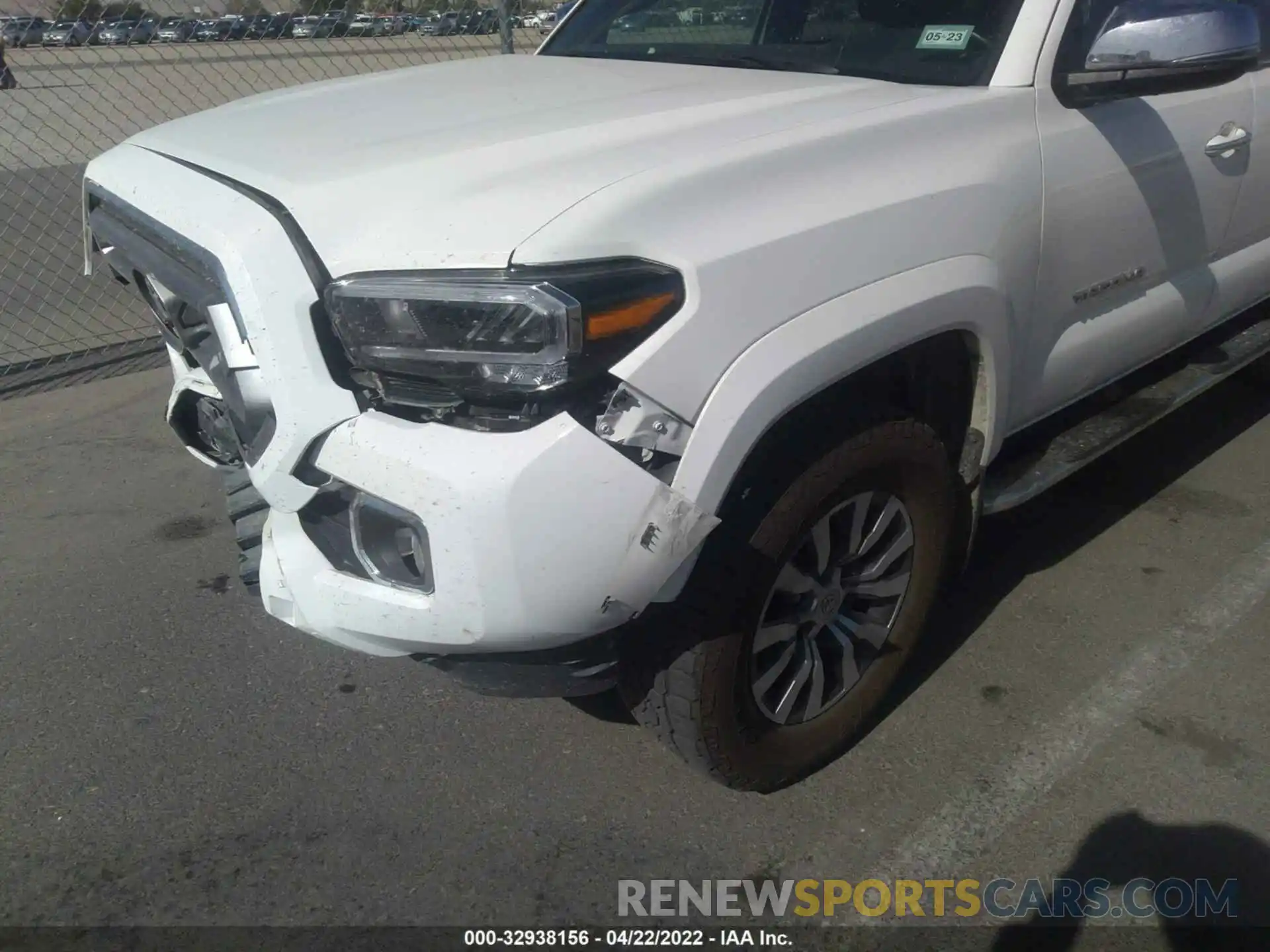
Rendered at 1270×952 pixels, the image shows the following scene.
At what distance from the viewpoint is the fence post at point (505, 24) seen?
582cm

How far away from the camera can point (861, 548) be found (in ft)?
8.27

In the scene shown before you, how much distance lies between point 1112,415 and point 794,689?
1598 mm

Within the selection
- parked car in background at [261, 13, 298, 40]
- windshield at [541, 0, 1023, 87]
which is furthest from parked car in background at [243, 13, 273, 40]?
windshield at [541, 0, 1023, 87]

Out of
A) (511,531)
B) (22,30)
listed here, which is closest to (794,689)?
(511,531)

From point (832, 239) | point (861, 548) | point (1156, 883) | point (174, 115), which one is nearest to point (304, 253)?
point (832, 239)

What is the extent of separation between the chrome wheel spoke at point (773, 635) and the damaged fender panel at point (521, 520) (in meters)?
0.49

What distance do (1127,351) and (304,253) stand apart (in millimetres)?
2397

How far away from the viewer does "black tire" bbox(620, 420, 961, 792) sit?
2.20m

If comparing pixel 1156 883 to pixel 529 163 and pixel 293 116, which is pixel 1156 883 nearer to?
pixel 529 163

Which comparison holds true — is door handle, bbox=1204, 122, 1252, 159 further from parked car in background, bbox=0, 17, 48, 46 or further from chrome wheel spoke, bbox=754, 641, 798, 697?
parked car in background, bbox=0, 17, 48, 46

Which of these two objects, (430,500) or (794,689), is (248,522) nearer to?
(430,500)

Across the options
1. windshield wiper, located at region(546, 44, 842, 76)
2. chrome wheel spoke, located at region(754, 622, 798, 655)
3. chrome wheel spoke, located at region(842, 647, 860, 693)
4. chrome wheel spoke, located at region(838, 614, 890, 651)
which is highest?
windshield wiper, located at region(546, 44, 842, 76)

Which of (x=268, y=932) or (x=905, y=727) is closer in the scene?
(x=268, y=932)

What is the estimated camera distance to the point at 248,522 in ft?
7.84
